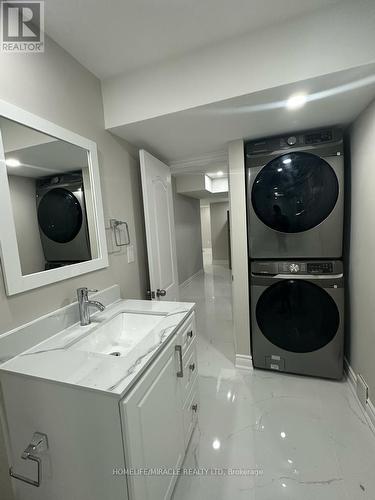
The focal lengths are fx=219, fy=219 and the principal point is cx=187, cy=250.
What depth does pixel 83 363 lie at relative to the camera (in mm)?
854

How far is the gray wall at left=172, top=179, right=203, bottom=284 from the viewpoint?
4.59m

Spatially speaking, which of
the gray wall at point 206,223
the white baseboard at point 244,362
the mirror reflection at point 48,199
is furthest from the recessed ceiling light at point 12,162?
the gray wall at point 206,223

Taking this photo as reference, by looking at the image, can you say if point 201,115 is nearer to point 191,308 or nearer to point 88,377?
point 191,308

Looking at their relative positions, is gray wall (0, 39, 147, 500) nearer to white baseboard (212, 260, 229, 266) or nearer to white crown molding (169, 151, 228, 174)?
white crown molding (169, 151, 228, 174)

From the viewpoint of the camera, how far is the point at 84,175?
1.37 meters

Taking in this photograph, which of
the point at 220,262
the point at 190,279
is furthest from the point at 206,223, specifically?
the point at 190,279

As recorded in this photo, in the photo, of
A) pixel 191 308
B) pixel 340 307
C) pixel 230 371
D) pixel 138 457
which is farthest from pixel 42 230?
pixel 340 307

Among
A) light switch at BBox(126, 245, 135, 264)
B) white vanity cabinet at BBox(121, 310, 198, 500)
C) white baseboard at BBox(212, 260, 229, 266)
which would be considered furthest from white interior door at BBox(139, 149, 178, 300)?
white baseboard at BBox(212, 260, 229, 266)

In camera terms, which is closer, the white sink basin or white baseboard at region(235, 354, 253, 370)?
the white sink basin

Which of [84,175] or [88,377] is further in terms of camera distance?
[84,175]

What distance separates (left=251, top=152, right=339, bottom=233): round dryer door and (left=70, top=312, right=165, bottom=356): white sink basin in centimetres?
122

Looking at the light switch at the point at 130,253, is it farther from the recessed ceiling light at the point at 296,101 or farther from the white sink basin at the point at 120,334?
the recessed ceiling light at the point at 296,101

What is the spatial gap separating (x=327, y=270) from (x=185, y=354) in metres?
1.29

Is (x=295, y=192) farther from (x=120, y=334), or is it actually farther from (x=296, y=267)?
(x=120, y=334)
